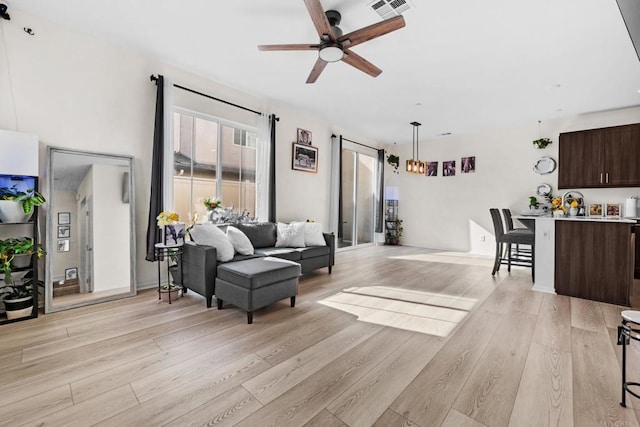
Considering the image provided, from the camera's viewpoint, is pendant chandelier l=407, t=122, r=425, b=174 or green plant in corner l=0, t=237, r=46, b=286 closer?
green plant in corner l=0, t=237, r=46, b=286

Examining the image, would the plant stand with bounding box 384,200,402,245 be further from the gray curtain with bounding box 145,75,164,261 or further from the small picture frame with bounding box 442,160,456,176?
the gray curtain with bounding box 145,75,164,261

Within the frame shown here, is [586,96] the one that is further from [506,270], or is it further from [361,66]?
[361,66]

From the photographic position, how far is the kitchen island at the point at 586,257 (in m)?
3.24

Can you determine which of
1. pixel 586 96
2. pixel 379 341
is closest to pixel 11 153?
pixel 379 341

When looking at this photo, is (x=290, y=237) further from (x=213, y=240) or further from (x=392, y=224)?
(x=392, y=224)

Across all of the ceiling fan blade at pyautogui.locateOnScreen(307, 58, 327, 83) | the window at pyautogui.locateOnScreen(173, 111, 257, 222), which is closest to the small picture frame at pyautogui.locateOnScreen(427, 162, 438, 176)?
the window at pyautogui.locateOnScreen(173, 111, 257, 222)

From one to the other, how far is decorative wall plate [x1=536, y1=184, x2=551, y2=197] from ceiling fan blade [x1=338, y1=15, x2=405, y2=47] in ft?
17.9

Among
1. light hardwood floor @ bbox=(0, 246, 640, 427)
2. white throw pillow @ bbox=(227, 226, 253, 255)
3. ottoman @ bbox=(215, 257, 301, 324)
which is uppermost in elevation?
white throw pillow @ bbox=(227, 226, 253, 255)

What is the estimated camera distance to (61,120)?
9.94ft

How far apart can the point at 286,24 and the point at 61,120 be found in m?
2.65

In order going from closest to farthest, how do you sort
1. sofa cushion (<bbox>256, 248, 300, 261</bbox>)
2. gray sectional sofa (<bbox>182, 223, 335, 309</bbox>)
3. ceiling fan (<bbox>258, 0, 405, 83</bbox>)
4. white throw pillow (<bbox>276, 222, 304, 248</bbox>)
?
1. ceiling fan (<bbox>258, 0, 405, 83</bbox>)
2. gray sectional sofa (<bbox>182, 223, 335, 309</bbox>)
3. sofa cushion (<bbox>256, 248, 300, 261</bbox>)
4. white throw pillow (<bbox>276, 222, 304, 248</bbox>)

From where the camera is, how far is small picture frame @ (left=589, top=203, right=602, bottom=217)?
5379 millimetres

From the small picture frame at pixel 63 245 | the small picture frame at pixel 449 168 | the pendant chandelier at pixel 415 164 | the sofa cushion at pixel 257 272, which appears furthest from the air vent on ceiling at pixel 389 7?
the small picture frame at pixel 449 168

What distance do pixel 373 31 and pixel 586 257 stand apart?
3722 millimetres
